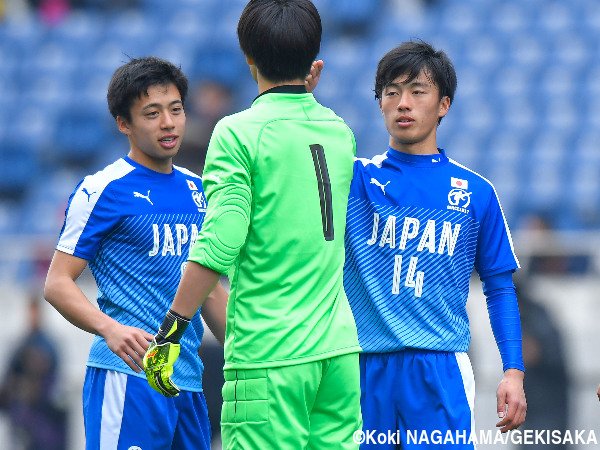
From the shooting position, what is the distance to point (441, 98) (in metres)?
4.97

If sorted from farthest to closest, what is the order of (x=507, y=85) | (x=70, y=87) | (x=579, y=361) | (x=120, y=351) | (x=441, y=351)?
1. (x=70, y=87)
2. (x=507, y=85)
3. (x=579, y=361)
4. (x=441, y=351)
5. (x=120, y=351)

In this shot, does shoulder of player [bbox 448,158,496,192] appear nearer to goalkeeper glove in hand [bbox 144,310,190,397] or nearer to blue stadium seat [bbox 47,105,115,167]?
goalkeeper glove in hand [bbox 144,310,190,397]

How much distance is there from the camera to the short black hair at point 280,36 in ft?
13.2

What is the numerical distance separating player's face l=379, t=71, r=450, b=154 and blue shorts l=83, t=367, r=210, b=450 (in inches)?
49.8

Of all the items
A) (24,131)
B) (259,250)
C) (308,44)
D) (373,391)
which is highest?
(24,131)

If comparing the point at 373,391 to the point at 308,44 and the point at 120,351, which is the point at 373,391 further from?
the point at 308,44

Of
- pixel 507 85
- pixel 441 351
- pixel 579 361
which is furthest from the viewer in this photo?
pixel 507 85

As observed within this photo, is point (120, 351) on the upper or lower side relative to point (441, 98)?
lower

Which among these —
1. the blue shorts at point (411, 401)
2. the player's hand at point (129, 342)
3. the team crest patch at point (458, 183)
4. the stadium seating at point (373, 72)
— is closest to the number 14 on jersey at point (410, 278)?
the blue shorts at point (411, 401)

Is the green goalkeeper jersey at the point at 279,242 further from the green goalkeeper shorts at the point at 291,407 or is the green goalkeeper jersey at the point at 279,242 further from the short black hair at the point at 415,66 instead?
the short black hair at the point at 415,66

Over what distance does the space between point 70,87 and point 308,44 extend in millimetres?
11972

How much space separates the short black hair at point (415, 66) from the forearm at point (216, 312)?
1.01 meters

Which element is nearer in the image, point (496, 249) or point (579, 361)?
point (496, 249)

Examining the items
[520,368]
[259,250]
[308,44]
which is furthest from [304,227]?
[520,368]
